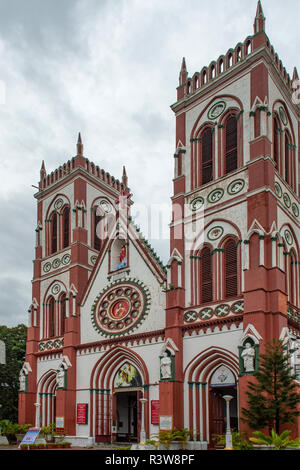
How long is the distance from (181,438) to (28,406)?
53.3 ft

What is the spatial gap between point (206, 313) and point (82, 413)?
1177cm

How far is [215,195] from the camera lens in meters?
31.1

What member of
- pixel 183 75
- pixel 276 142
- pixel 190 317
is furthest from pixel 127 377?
pixel 183 75

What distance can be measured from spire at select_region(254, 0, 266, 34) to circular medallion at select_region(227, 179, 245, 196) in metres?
9.57

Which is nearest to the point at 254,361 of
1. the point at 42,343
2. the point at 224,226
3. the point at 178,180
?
the point at 224,226

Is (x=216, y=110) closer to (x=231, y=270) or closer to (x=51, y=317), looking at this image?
(x=231, y=270)

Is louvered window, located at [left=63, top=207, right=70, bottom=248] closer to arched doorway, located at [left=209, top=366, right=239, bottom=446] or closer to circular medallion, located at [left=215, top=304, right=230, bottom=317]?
circular medallion, located at [left=215, top=304, right=230, bottom=317]

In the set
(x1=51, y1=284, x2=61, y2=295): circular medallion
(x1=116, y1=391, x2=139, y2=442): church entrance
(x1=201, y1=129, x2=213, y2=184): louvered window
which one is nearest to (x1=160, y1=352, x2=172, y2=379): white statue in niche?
(x1=116, y1=391, x2=139, y2=442): church entrance

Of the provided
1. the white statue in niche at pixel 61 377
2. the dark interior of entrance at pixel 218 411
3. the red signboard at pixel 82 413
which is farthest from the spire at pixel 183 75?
the red signboard at pixel 82 413

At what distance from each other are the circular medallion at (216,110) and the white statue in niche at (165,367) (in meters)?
15.0

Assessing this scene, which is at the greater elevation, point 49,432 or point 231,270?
point 231,270

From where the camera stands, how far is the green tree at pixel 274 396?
904 inches

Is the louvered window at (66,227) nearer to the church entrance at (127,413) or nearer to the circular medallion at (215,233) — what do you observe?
the church entrance at (127,413)

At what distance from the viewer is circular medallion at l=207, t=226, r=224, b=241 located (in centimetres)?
3013
